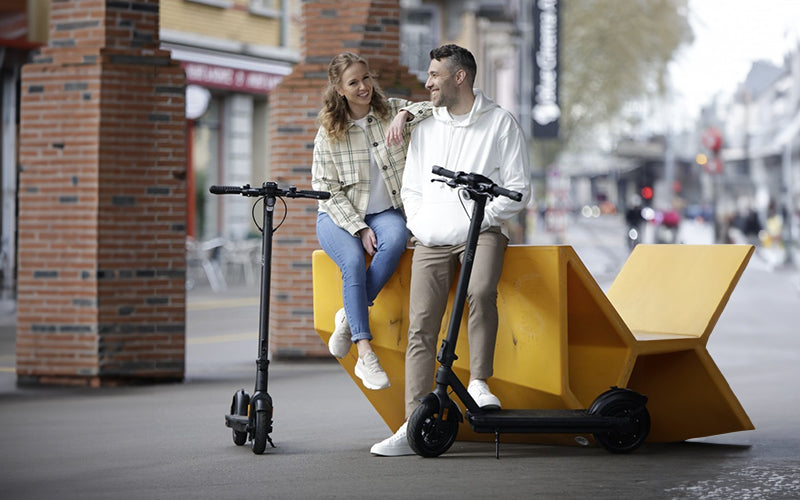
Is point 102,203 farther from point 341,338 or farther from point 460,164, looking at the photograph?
point 460,164

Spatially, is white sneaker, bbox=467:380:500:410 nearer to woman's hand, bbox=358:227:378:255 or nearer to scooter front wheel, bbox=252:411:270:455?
woman's hand, bbox=358:227:378:255

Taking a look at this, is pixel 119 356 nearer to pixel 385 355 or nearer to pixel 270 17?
pixel 385 355

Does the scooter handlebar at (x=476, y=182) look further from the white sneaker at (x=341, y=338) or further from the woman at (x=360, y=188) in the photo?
the white sneaker at (x=341, y=338)

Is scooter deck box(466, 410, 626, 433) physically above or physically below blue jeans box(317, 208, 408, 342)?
below

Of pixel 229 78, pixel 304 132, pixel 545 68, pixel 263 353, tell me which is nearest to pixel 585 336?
pixel 263 353

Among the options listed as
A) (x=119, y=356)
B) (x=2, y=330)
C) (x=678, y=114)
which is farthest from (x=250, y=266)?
(x=678, y=114)

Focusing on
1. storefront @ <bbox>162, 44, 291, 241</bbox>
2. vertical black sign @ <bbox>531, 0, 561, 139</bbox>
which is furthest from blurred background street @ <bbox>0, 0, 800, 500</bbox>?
vertical black sign @ <bbox>531, 0, 561, 139</bbox>

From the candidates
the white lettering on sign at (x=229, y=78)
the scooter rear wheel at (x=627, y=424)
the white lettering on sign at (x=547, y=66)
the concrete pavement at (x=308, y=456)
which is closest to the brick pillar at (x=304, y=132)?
the concrete pavement at (x=308, y=456)

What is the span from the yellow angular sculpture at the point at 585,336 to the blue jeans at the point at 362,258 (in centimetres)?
15

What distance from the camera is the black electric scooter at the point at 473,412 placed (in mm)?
6672

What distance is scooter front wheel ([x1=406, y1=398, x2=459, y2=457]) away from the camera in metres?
6.79

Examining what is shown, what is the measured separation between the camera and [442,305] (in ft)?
23.2

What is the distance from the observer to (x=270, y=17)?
30.6 m

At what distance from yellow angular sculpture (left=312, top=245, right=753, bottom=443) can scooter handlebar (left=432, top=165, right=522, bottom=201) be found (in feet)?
1.52
